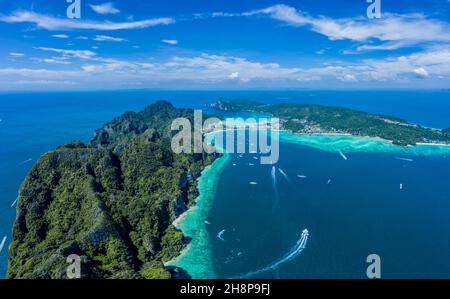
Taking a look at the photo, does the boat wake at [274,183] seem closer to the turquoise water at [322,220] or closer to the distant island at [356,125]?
the turquoise water at [322,220]

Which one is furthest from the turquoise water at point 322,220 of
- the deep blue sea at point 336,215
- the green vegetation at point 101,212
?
the green vegetation at point 101,212

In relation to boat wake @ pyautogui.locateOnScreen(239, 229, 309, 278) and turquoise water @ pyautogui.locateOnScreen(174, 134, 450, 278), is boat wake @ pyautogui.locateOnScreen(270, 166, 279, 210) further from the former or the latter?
boat wake @ pyautogui.locateOnScreen(239, 229, 309, 278)

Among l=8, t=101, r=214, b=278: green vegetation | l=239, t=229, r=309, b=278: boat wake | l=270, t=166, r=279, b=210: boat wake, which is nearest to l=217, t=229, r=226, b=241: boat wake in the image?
l=8, t=101, r=214, b=278: green vegetation

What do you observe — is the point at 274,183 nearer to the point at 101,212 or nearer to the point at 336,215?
the point at 336,215

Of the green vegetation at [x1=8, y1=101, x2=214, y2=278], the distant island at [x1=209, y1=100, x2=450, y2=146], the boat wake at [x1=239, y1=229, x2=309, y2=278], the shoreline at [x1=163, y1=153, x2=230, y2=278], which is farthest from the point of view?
the distant island at [x1=209, y1=100, x2=450, y2=146]
